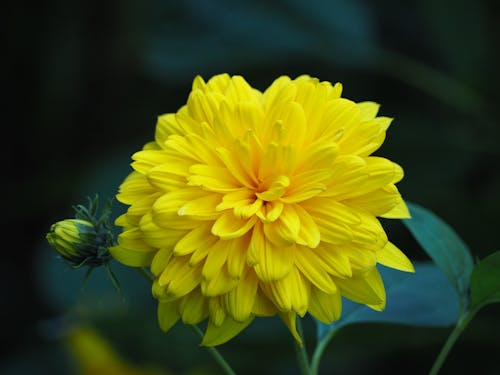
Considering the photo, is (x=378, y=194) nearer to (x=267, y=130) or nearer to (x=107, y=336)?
(x=267, y=130)

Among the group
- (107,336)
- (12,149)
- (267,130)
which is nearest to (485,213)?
(107,336)

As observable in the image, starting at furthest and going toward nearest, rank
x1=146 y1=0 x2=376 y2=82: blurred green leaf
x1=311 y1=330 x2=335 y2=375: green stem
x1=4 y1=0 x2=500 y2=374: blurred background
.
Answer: x1=146 y1=0 x2=376 y2=82: blurred green leaf
x1=4 y1=0 x2=500 y2=374: blurred background
x1=311 y1=330 x2=335 y2=375: green stem

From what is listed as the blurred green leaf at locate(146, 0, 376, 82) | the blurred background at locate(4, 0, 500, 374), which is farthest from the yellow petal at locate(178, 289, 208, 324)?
the blurred green leaf at locate(146, 0, 376, 82)

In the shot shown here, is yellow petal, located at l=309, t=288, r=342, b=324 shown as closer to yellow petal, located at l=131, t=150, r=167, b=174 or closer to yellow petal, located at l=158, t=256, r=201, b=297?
yellow petal, located at l=158, t=256, r=201, b=297

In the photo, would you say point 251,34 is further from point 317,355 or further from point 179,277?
point 179,277

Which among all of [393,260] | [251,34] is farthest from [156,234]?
[251,34]

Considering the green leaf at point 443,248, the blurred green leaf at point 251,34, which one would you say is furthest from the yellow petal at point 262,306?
the blurred green leaf at point 251,34

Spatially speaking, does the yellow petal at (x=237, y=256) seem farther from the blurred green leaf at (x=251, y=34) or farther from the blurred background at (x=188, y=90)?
the blurred green leaf at (x=251, y=34)
